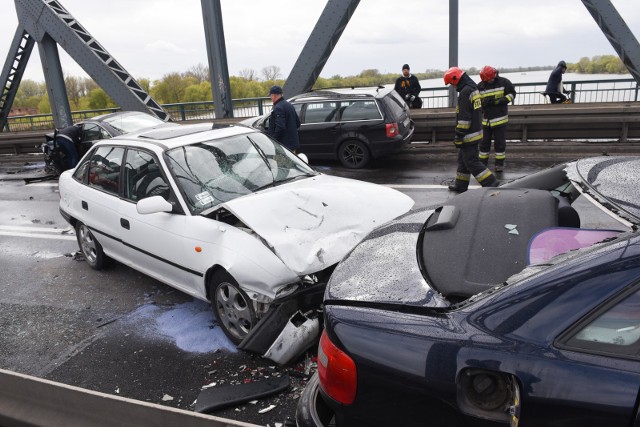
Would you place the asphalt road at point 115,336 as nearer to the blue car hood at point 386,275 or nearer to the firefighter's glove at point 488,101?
the blue car hood at point 386,275

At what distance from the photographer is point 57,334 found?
4.59m

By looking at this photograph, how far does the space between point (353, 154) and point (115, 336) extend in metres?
6.81

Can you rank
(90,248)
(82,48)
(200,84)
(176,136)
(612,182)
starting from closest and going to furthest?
(612,182) < (176,136) < (90,248) < (82,48) < (200,84)

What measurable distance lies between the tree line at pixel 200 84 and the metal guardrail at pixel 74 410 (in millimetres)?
10222

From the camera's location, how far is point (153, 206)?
4.23 meters

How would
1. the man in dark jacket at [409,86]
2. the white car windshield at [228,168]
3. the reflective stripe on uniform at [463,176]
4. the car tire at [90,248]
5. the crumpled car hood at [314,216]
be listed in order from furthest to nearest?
the man in dark jacket at [409,86], the reflective stripe on uniform at [463,176], the car tire at [90,248], the white car windshield at [228,168], the crumpled car hood at [314,216]

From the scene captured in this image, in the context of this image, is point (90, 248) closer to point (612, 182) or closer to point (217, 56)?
point (612, 182)

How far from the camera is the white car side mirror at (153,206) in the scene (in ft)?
13.8

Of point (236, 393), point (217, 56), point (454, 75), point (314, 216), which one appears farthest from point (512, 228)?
point (217, 56)

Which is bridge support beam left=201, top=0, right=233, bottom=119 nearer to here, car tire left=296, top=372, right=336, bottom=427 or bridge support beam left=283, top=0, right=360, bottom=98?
bridge support beam left=283, top=0, right=360, bottom=98

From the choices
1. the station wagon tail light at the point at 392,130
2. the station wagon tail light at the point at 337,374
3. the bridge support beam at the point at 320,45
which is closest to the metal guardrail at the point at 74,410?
the station wagon tail light at the point at 337,374

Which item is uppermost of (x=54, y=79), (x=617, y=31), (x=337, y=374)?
(x=54, y=79)

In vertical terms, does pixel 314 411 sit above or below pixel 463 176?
below

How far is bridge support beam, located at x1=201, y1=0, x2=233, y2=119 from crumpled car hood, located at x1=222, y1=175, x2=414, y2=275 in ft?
35.7
